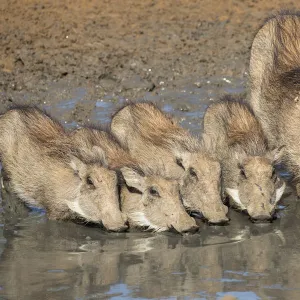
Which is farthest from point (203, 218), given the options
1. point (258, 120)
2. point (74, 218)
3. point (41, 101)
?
point (41, 101)

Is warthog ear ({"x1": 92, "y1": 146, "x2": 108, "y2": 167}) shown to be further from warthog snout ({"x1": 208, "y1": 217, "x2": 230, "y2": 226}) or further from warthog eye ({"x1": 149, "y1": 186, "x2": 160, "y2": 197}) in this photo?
Result: warthog snout ({"x1": 208, "y1": 217, "x2": 230, "y2": 226})

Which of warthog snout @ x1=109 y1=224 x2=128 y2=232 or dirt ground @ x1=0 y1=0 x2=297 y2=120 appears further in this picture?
dirt ground @ x1=0 y1=0 x2=297 y2=120

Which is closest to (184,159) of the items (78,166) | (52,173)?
(78,166)

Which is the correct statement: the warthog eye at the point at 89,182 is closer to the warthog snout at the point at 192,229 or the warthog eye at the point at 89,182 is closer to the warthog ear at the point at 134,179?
the warthog ear at the point at 134,179

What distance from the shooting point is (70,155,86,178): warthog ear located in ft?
22.6

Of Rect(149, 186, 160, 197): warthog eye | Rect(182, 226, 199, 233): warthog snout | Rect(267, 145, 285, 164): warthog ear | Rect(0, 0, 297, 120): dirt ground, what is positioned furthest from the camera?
Rect(0, 0, 297, 120): dirt ground

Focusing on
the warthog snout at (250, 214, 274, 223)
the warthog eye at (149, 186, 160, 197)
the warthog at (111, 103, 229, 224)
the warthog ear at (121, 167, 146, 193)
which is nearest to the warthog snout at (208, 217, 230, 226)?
the warthog at (111, 103, 229, 224)

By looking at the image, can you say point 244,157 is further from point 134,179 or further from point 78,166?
point 78,166

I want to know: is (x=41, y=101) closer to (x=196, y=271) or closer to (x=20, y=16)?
(x=20, y=16)

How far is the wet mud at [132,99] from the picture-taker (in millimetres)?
5621

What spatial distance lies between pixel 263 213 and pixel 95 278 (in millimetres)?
1463

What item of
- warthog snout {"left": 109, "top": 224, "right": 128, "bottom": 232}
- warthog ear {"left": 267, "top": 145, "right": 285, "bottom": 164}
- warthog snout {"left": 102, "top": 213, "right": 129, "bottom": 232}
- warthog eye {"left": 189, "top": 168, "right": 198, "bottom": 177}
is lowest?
warthog snout {"left": 109, "top": 224, "right": 128, "bottom": 232}

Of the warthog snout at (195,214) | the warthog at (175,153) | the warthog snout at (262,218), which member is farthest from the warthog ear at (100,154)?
the warthog snout at (262,218)

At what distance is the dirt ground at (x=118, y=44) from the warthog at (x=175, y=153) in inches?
58.6
